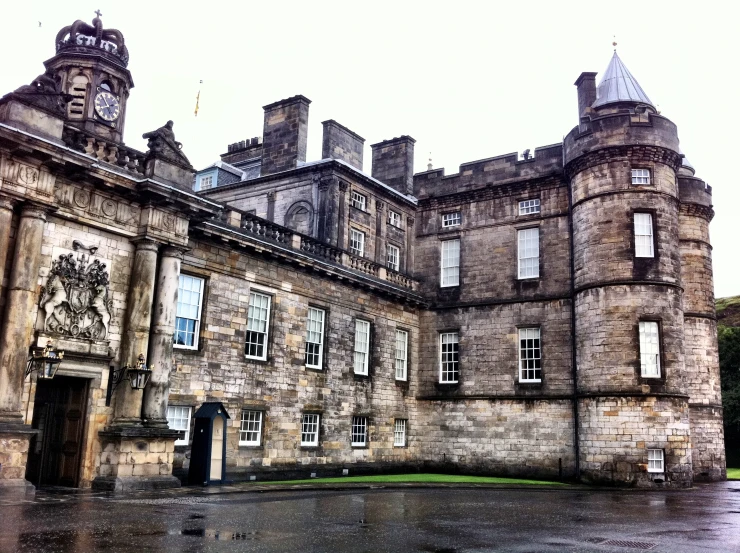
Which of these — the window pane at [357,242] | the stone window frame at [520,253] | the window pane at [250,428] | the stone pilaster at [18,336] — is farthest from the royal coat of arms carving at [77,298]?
the stone window frame at [520,253]

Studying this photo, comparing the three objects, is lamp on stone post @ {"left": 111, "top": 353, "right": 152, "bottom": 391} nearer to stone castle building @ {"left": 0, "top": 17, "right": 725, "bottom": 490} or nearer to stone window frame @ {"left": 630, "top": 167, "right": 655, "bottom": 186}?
stone castle building @ {"left": 0, "top": 17, "right": 725, "bottom": 490}

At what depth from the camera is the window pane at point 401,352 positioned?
28.4 meters

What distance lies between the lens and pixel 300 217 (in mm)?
28328

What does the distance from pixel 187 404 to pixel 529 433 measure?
1351 cm

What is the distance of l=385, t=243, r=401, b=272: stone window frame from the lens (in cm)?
2992

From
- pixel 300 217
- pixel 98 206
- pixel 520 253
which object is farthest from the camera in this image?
pixel 300 217

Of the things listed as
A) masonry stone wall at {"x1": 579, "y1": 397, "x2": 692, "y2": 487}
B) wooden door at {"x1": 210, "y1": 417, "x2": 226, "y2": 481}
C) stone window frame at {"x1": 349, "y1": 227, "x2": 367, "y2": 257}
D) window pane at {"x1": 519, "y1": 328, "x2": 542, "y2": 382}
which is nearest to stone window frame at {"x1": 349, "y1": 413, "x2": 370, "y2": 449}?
window pane at {"x1": 519, "y1": 328, "x2": 542, "y2": 382}

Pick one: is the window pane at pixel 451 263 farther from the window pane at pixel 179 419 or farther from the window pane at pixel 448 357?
the window pane at pixel 179 419

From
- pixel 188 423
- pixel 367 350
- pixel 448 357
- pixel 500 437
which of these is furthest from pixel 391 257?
pixel 188 423

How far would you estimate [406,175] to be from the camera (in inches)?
1281

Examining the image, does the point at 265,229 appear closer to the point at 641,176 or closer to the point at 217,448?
the point at 217,448

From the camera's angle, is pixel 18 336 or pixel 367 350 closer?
pixel 18 336

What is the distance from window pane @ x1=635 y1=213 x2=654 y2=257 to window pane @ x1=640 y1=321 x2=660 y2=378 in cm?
260

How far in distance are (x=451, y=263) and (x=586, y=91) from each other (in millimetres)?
8943
